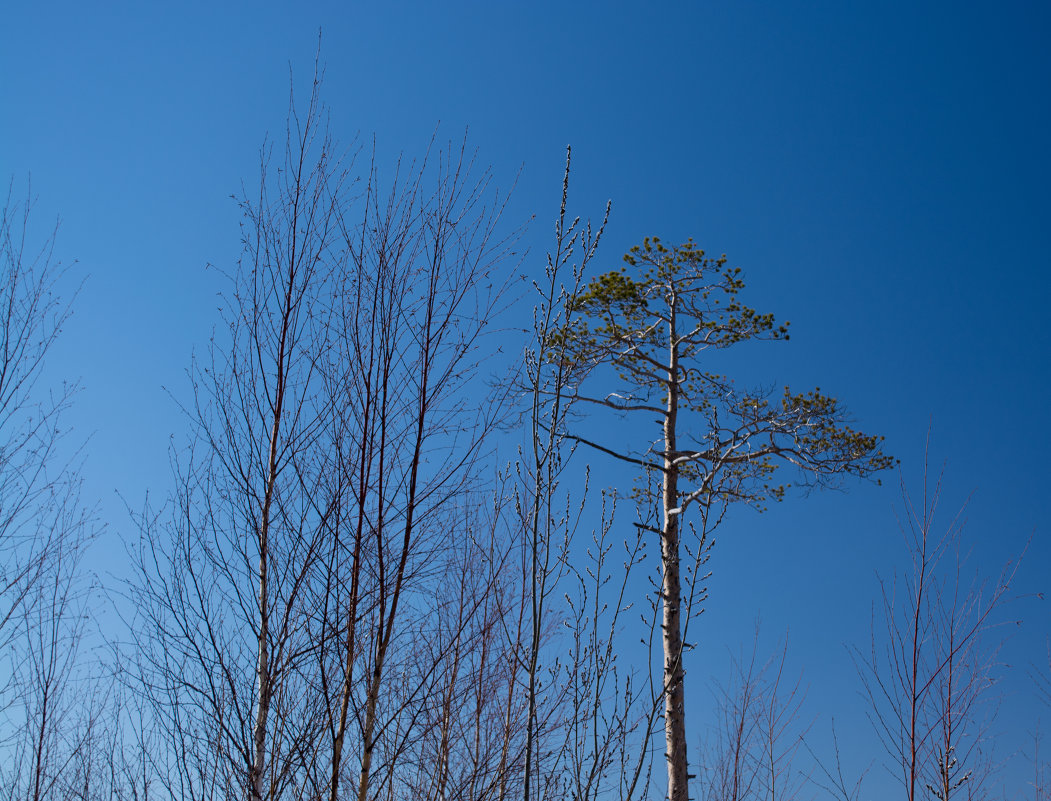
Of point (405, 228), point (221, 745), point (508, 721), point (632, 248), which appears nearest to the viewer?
point (221, 745)

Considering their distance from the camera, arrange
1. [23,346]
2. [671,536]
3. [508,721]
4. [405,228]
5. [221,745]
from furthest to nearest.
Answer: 1. [671,536]
2. [508,721]
3. [23,346]
4. [405,228]
5. [221,745]

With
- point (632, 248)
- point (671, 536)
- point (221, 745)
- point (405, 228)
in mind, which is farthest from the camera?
point (632, 248)

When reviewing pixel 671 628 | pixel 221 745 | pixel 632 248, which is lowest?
pixel 221 745

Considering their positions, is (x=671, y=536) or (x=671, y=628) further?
(x=671, y=536)

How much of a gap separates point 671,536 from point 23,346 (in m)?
5.69

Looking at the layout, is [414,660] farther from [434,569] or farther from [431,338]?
[431,338]

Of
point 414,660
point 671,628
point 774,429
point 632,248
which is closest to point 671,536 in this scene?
point 671,628

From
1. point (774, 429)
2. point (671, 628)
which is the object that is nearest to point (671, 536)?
point (671, 628)

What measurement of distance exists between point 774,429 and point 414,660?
6.01m

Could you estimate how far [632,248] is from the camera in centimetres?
841

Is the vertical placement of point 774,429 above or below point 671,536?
above

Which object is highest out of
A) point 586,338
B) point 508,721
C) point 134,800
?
point 586,338

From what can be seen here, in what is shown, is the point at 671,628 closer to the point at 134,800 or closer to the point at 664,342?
the point at 664,342

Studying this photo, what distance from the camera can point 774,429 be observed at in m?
8.25
